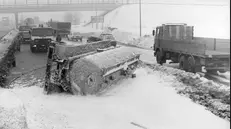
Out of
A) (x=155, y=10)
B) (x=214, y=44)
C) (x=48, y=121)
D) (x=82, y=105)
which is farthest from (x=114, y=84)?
(x=155, y=10)

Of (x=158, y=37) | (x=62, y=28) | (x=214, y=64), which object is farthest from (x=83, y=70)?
(x=62, y=28)

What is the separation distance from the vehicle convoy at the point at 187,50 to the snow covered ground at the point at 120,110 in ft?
9.35

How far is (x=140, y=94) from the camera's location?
10359 millimetres

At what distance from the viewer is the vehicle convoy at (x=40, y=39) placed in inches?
1075

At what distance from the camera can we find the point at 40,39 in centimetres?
2728

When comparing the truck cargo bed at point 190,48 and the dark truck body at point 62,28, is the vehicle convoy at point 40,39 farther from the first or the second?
the dark truck body at point 62,28

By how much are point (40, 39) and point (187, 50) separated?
15618mm

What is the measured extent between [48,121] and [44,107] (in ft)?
4.53

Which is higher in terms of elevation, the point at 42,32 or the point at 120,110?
the point at 42,32

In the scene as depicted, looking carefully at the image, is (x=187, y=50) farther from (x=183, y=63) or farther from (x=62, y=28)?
(x=62, y=28)

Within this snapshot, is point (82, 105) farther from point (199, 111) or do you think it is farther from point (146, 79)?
point (146, 79)

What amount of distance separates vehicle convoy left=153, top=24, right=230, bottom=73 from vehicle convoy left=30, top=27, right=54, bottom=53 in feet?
36.3

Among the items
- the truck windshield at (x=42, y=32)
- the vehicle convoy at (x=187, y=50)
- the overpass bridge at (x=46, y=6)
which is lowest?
the vehicle convoy at (x=187, y=50)

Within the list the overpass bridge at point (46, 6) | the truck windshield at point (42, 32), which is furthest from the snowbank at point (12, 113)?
the overpass bridge at point (46, 6)
